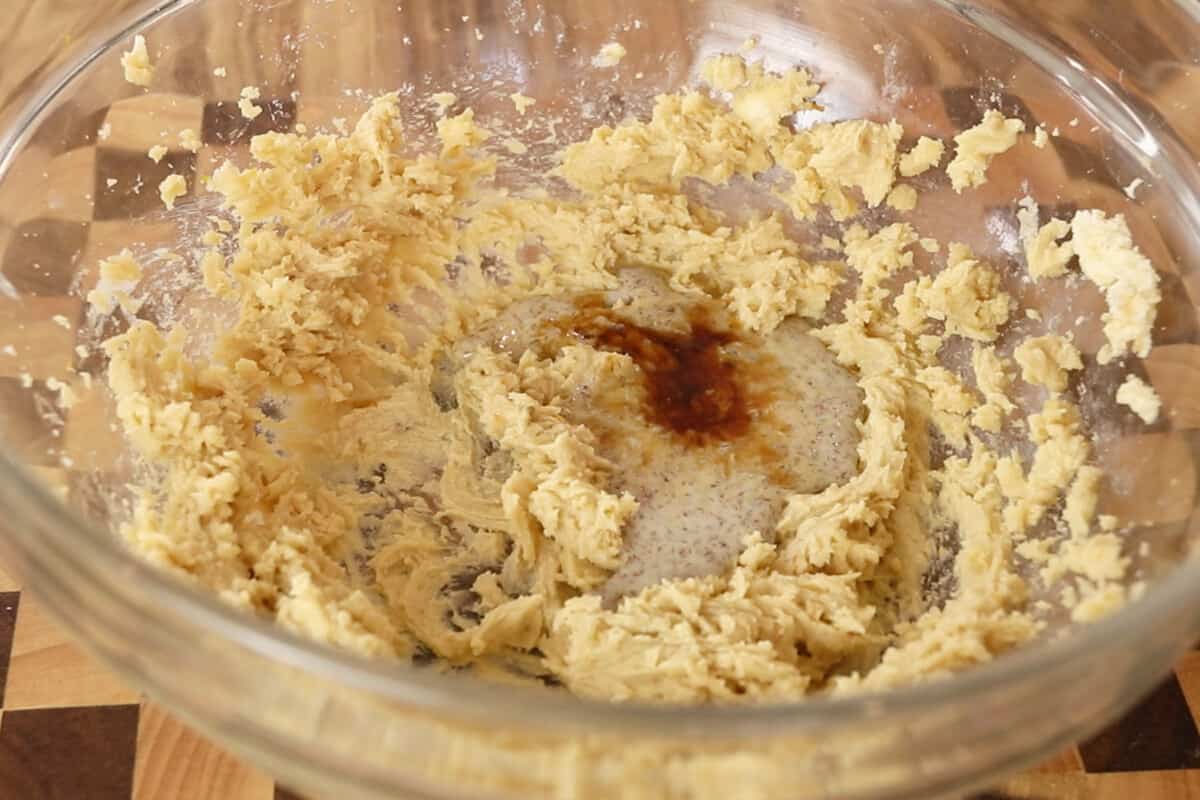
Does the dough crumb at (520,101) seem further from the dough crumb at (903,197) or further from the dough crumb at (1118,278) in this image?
the dough crumb at (1118,278)

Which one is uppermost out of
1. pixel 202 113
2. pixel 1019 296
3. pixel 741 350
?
pixel 1019 296

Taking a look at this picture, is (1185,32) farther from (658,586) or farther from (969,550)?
(658,586)

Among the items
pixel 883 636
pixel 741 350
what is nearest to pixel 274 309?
pixel 741 350

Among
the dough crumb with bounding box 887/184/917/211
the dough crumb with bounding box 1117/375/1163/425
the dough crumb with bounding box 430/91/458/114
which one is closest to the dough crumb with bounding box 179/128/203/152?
the dough crumb with bounding box 430/91/458/114

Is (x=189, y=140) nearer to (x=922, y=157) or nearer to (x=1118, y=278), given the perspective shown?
(x=922, y=157)

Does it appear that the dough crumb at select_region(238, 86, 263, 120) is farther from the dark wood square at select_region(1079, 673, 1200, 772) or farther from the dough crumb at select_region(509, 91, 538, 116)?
the dark wood square at select_region(1079, 673, 1200, 772)

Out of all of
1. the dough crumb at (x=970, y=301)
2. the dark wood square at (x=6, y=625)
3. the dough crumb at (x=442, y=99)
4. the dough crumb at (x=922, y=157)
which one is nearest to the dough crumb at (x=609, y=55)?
the dough crumb at (x=442, y=99)
